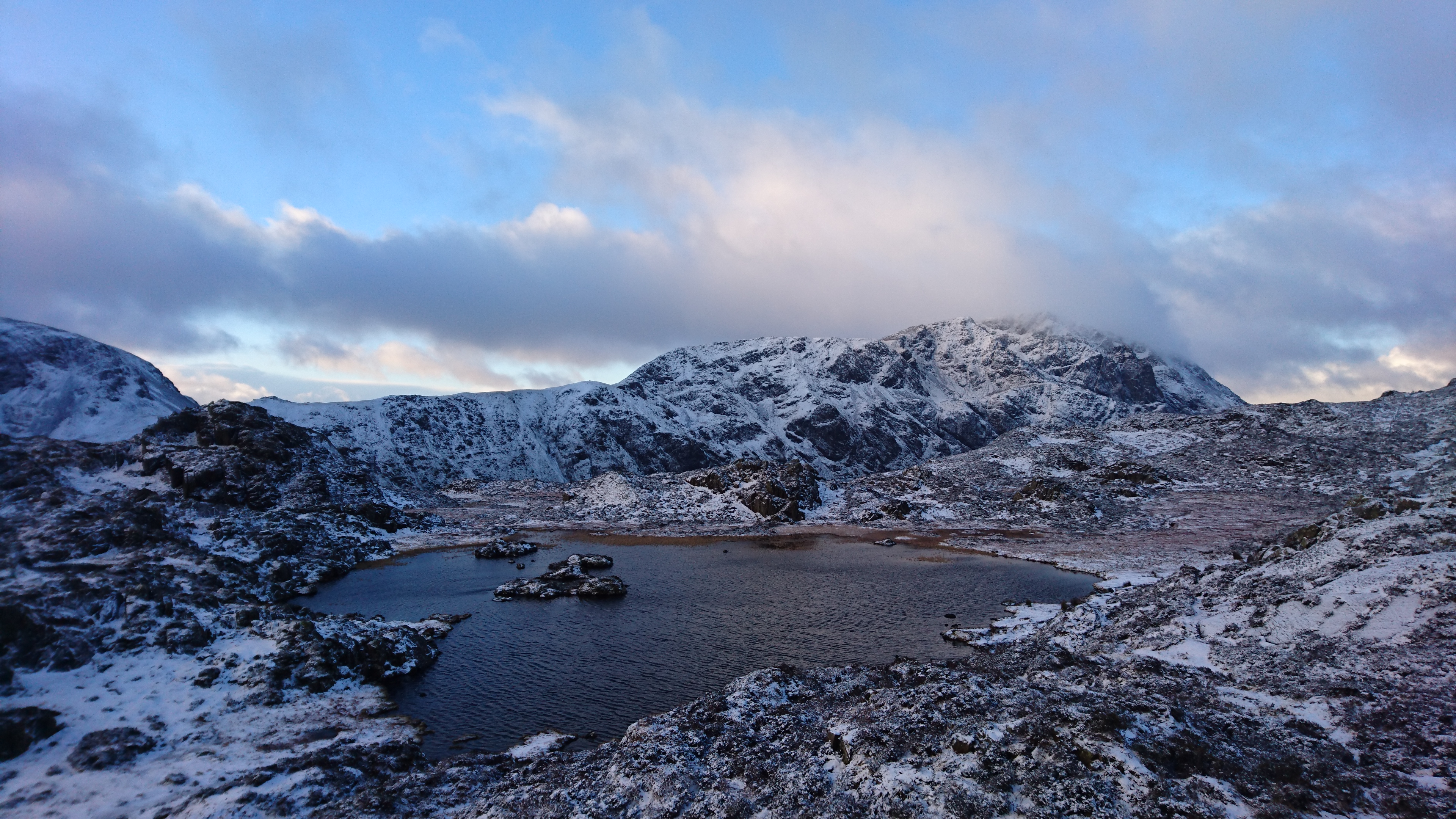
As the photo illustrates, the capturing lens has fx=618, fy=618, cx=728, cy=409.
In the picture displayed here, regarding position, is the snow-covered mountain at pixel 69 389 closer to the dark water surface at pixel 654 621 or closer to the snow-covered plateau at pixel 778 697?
the snow-covered plateau at pixel 778 697

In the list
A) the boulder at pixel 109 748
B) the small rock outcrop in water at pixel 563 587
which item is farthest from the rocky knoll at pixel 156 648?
the small rock outcrop in water at pixel 563 587

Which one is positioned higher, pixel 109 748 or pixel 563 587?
pixel 109 748

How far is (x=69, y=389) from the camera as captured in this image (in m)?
95.1

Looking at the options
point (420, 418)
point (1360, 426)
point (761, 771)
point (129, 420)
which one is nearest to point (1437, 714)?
point (761, 771)

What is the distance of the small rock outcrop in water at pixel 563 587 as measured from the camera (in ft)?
143

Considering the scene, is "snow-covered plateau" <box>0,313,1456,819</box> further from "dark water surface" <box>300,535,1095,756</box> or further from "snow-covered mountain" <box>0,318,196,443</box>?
"snow-covered mountain" <box>0,318,196,443</box>

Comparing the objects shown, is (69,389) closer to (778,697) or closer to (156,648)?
(156,648)

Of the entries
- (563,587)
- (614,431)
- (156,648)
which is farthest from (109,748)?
(614,431)

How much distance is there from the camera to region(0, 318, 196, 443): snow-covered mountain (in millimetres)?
88688

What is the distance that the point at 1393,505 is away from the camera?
32031 mm

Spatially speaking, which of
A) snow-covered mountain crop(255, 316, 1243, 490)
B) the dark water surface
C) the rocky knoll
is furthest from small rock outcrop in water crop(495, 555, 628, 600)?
snow-covered mountain crop(255, 316, 1243, 490)

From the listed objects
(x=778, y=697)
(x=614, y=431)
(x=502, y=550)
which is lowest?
(x=502, y=550)

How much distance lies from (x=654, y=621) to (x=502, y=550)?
30.0 metres

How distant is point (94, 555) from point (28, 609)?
16.3 m
